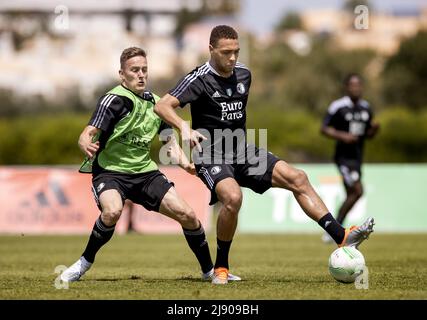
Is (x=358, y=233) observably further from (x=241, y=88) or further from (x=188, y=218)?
(x=241, y=88)

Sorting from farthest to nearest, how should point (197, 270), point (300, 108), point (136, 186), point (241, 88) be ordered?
point (300, 108), point (197, 270), point (136, 186), point (241, 88)

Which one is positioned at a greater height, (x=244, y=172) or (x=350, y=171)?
(x=244, y=172)

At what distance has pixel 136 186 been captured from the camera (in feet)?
32.4

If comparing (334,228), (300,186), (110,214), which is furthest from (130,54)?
(334,228)

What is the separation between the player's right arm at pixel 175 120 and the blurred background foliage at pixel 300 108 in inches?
991

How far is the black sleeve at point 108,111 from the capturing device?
960 centimetres

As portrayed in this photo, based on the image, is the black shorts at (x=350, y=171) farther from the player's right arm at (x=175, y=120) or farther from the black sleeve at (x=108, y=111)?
the player's right arm at (x=175, y=120)

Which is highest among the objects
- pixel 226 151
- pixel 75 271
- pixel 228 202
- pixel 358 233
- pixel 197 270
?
pixel 226 151

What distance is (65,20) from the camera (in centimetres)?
1222

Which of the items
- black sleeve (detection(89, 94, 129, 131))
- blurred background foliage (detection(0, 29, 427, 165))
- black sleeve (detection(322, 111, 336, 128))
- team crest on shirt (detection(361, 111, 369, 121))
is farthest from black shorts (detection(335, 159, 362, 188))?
blurred background foliage (detection(0, 29, 427, 165))

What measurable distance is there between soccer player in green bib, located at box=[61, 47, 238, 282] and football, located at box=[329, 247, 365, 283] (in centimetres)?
155

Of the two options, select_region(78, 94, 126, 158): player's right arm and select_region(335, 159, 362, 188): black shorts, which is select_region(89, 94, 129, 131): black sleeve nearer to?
select_region(78, 94, 126, 158): player's right arm

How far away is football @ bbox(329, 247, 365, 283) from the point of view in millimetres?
8984

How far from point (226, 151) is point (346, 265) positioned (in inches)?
68.4
